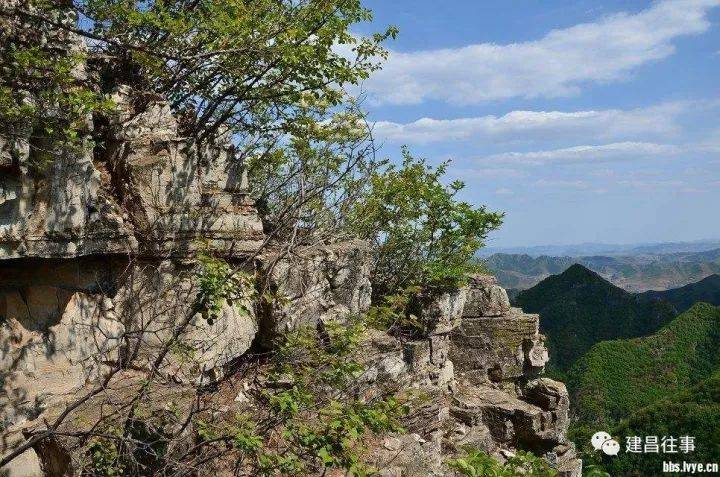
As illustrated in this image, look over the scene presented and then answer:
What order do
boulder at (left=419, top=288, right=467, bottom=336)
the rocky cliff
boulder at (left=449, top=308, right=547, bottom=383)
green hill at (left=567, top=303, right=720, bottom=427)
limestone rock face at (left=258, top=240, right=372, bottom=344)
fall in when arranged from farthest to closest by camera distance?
green hill at (left=567, top=303, right=720, bottom=427)
boulder at (left=449, top=308, right=547, bottom=383)
boulder at (left=419, top=288, right=467, bottom=336)
limestone rock face at (left=258, top=240, right=372, bottom=344)
the rocky cliff

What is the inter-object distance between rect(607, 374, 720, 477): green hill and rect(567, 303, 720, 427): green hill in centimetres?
1501

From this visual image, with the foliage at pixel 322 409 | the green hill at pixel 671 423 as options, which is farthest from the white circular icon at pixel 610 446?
the green hill at pixel 671 423

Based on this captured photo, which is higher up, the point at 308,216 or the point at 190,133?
the point at 190,133

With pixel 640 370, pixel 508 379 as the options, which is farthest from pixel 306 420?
pixel 640 370

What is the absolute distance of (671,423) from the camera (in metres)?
57.5

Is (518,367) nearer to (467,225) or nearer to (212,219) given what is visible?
(467,225)

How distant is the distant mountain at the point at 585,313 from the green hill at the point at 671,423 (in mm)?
43953

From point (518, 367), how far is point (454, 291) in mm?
3658

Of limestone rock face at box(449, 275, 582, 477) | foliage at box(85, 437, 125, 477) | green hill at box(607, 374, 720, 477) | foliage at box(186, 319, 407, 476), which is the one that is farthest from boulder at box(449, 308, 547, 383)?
green hill at box(607, 374, 720, 477)

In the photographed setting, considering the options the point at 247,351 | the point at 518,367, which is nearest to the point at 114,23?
the point at 247,351

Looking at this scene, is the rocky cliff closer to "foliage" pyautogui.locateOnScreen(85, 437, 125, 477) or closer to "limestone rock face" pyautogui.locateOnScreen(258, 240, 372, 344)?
"limestone rock face" pyautogui.locateOnScreen(258, 240, 372, 344)

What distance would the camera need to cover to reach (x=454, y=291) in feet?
45.5

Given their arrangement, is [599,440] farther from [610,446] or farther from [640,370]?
[640,370]

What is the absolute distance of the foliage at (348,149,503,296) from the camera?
13.9 meters
